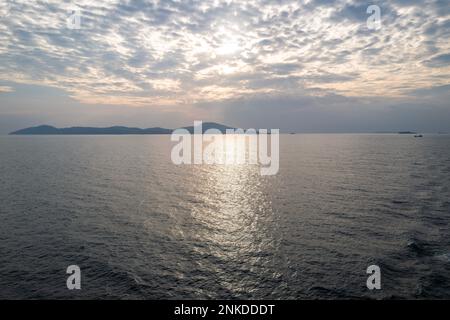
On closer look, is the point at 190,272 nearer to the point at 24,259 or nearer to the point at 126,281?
the point at 126,281

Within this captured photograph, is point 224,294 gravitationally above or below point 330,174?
below

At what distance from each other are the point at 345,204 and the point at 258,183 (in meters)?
26.7

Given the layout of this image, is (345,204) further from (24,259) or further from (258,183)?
(24,259)

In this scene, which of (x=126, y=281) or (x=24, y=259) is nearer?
(x=126, y=281)

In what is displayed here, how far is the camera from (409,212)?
43.6 m

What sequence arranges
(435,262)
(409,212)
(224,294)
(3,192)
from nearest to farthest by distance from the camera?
(224,294), (435,262), (409,212), (3,192)

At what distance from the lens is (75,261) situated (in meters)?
28.7

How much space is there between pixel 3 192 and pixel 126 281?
160 ft

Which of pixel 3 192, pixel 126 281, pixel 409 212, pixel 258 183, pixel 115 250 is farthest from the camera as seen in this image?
pixel 258 183

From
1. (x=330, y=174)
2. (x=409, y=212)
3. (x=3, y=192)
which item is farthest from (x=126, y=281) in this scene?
(x=330, y=174)
